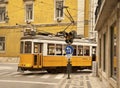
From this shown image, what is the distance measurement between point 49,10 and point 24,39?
65.0ft

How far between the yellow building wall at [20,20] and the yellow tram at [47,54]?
14885 mm

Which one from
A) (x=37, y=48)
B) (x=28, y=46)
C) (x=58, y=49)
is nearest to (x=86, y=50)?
(x=58, y=49)

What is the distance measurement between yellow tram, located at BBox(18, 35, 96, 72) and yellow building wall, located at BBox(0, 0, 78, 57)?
14.9 meters

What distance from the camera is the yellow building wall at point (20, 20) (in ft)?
160

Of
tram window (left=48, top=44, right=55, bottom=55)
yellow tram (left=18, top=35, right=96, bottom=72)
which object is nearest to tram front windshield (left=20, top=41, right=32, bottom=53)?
yellow tram (left=18, top=35, right=96, bottom=72)

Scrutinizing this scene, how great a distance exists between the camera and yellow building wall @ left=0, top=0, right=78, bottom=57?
160 ft

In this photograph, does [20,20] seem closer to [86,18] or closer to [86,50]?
[86,18]

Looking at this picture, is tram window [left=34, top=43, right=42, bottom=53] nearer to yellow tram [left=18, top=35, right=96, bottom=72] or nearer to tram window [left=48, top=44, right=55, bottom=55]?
yellow tram [left=18, top=35, right=96, bottom=72]

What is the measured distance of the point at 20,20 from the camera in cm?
5169

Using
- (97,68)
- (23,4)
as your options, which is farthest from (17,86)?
(23,4)

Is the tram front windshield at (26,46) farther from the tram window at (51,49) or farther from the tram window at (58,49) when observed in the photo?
the tram window at (58,49)

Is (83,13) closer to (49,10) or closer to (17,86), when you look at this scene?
(49,10)

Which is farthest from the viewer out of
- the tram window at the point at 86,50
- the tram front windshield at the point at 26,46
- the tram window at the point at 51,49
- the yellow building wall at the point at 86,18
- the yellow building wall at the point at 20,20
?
the yellow building wall at the point at 20,20

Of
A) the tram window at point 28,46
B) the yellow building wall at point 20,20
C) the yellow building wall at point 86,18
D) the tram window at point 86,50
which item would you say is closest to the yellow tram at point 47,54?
the tram window at point 28,46
